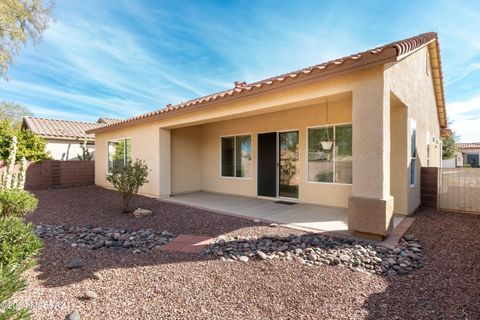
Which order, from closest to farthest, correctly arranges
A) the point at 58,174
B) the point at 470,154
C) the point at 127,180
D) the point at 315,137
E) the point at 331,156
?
the point at 127,180
the point at 331,156
the point at 315,137
the point at 58,174
the point at 470,154

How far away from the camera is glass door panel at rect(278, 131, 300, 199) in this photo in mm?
8648

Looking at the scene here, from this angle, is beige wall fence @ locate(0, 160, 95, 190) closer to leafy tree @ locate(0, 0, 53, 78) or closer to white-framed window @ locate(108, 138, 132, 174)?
white-framed window @ locate(108, 138, 132, 174)

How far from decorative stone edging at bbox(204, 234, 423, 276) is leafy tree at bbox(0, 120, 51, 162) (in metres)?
14.4

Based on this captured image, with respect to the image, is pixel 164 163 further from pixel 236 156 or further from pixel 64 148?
pixel 64 148

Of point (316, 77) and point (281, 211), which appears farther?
point (281, 211)

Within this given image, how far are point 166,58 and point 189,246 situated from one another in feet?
36.0

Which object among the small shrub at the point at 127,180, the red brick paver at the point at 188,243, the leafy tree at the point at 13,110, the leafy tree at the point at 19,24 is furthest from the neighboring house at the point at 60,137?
the red brick paver at the point at 188,243

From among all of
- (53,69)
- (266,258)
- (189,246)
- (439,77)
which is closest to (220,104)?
(189,246)

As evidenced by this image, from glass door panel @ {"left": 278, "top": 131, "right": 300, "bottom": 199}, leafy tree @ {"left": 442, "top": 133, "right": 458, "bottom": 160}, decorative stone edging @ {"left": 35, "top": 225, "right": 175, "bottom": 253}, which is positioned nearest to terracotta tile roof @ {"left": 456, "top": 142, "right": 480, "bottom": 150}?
leafy tree @ {"left": 442, "top": 133, "right": 458, "bottom": 160}

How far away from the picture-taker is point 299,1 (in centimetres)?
788

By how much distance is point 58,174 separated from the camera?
13.8m

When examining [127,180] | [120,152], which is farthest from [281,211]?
[120,152]

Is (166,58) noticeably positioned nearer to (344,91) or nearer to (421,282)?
(344,91)

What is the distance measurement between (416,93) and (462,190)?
3.26 metres
